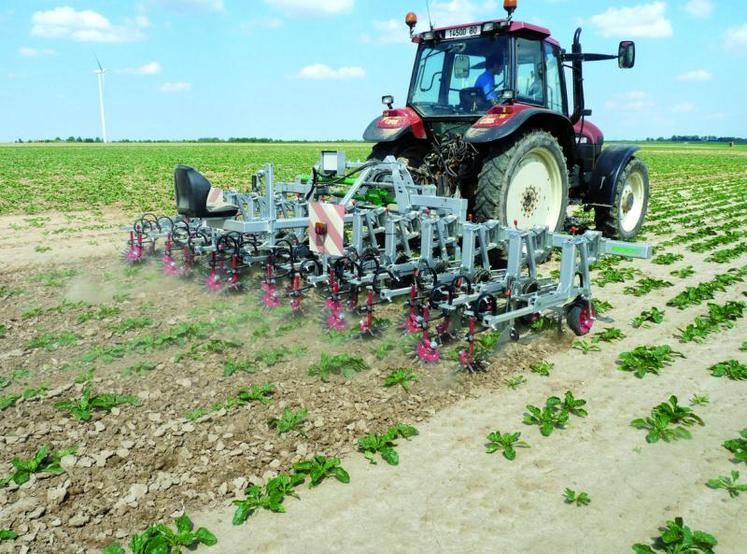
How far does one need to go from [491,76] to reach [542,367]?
155 inches

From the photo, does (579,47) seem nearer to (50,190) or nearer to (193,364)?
(193,364)

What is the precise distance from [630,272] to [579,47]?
10.1 ft

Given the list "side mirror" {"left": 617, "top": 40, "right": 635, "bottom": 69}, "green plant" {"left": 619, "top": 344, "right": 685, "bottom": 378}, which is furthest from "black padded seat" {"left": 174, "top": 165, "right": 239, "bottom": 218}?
"side mirror" {"left": 617, "top": 40, "right": 635, "bottom": 69}

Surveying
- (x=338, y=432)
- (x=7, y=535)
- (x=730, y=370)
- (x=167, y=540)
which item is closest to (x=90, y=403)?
(x=7, y=535)

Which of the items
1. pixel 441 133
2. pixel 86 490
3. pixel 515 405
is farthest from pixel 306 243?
pixel 86 490

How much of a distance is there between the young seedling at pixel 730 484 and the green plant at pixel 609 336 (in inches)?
85.9

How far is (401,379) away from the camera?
14.5 feet

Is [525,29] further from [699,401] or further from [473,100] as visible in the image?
[699,401]

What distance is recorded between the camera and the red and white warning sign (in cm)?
553

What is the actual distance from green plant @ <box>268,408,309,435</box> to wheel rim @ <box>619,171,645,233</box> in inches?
272

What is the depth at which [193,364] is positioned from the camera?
15.3 ft

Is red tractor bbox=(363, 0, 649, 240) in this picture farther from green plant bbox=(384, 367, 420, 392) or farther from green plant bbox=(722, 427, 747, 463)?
green plant bbox=(722, 427, 747, 463)

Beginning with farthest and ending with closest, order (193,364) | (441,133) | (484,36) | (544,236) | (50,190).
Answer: (50,190)
(441,133)
(484,36)
(544,236)
(193,364)

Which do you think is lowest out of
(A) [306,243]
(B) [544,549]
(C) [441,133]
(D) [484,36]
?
(B) [544,549]
